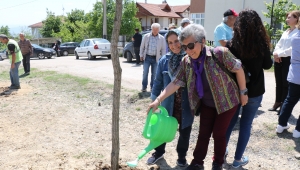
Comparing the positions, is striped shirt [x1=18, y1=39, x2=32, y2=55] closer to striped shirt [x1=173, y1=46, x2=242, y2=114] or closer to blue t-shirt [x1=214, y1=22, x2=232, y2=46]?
blue t-shirt [x1=214, y1=22, x2=232, y2=46]

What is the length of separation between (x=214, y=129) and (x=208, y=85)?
19.0 inches

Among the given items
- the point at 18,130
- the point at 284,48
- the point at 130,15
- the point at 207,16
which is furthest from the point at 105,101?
the point at 130,15

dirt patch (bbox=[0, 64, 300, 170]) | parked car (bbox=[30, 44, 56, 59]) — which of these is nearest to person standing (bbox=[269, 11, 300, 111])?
dirt patch (bbox=[0, 64, 300, 170])

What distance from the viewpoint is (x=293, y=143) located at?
3941 millimetres

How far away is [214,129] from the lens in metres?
2.96

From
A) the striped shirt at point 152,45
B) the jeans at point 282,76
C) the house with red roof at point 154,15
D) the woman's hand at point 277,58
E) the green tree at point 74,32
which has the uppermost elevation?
the house with red roof at point 154,15

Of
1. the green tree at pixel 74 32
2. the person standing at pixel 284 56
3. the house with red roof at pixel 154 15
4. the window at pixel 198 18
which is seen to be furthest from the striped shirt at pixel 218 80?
the house with red roof at pixel 154 15

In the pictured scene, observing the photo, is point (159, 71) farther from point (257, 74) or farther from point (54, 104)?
point (54, 104)

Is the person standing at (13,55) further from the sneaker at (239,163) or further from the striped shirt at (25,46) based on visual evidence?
the sneaker at (239,163)

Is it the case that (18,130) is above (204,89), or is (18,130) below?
below

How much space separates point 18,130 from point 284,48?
176 inches

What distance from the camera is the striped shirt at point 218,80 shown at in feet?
8.84

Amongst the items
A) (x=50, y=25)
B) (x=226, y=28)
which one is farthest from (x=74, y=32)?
(x=226, y=28)

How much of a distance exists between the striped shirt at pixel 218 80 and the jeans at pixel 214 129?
129 mm
